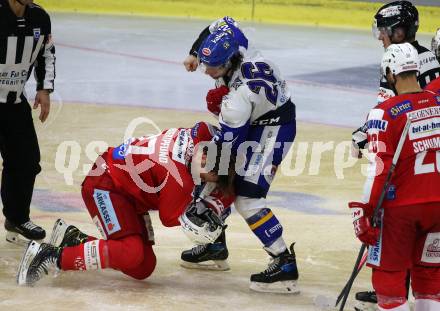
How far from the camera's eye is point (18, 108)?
589 centimetres

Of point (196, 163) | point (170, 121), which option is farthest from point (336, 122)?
point (196, 163)

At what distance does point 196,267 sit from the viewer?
556 centimetres

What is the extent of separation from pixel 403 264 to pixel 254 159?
1.17m

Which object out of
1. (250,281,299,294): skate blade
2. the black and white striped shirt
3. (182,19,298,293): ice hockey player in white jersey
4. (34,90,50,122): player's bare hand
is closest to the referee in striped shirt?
the black and white striped shirt

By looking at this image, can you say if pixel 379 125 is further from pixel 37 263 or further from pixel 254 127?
pixel 37 263

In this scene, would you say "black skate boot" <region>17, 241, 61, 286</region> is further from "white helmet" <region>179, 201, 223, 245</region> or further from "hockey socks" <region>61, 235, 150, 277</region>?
"white helmet" <region>179, 201, 223, 245</region>

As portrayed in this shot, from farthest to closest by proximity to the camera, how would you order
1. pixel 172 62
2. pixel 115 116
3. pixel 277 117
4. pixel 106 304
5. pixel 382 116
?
pixel 172 62 < pixel 115 116 < pixel 277 117 < pixel 106 304 < pixel 382 116

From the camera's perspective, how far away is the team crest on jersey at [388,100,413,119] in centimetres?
415

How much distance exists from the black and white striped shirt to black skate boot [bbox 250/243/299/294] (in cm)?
→ 198

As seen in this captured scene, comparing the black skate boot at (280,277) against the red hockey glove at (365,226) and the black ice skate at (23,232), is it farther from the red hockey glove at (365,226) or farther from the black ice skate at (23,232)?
the black ice skate at (23,232)

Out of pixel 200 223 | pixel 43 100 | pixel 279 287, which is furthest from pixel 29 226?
pixel 279 287

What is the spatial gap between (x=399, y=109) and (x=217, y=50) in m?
1.19

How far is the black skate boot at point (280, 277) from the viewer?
509 centimetres

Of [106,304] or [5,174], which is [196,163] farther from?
[5,174]
